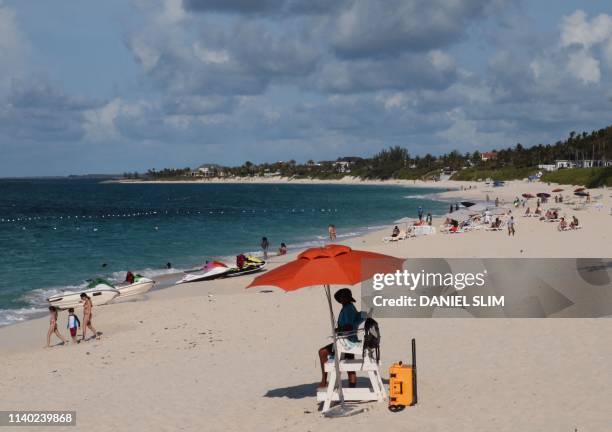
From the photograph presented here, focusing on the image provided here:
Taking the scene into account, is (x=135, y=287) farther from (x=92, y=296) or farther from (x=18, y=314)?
(x=18, y=314)

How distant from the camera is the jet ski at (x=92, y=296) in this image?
934 inches

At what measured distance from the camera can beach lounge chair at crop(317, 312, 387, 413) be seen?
9.57 meters

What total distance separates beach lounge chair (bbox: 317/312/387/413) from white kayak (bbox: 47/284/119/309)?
54.0 feet

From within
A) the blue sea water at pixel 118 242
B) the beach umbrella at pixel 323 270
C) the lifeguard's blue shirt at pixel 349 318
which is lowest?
the blue sea water at pixel 118 242

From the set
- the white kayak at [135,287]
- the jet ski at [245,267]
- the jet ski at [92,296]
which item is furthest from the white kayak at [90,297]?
the jet ski at [245,267]

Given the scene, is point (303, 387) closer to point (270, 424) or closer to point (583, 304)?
point (270, 424)

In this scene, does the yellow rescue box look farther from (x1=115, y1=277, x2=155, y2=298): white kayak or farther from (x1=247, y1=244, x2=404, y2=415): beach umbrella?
(x1=115, y1=277, x2=155, y2=298): white kayak

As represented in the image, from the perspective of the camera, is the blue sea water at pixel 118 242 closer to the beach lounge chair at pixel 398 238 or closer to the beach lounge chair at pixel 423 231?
the beach lounge chair at pixel 398 238

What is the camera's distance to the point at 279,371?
12.3 metres

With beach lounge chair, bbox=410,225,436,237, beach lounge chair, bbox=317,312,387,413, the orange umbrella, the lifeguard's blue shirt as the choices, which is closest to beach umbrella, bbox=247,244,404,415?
the orange umbrella

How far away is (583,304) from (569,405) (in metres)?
7.86

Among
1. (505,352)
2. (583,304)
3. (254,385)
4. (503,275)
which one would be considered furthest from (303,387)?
(503,275)

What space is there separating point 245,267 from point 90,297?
7773 millimetres

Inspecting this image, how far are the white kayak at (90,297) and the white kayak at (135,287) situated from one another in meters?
1.00
